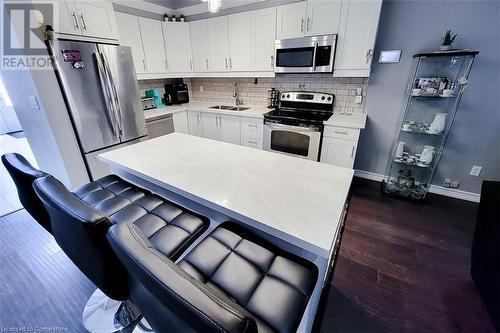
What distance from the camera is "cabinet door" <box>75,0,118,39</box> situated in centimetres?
227

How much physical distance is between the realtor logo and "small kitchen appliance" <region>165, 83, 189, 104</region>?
6.08ft

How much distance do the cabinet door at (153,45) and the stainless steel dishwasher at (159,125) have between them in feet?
2.47

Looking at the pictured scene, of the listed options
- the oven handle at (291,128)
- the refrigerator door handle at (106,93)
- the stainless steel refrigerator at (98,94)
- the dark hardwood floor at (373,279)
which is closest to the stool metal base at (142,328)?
the dark hardwood floor at (373,279)

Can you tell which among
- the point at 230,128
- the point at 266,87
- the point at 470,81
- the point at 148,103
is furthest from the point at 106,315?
the point at 470,81

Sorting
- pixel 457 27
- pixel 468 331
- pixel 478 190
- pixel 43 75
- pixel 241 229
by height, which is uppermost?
pixel 457 27

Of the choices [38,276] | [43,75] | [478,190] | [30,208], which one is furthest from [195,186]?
[478,190]

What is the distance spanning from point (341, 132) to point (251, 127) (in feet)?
4.09

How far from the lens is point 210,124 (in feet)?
11.7

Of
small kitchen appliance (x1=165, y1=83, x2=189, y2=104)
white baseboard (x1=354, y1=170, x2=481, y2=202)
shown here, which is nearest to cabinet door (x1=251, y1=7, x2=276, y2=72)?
small kitchen appliance (x1=165, y1=83, x2=189, y2=104)

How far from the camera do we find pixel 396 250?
1.90 m

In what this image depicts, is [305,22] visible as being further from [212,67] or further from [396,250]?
[396,250]

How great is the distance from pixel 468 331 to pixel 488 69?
2.44m

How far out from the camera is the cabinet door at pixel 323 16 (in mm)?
2383

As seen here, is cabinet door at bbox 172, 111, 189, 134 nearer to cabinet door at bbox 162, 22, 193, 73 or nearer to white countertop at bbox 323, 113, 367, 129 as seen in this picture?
cabinet door at bbox 162, 22, 193, 73
